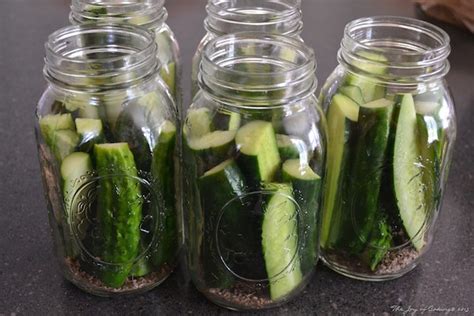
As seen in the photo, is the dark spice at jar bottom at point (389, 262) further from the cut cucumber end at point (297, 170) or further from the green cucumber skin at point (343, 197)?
the cut cucumber end at point (297, 170)

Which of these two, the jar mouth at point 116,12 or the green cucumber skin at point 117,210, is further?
the jar mouth at point 116,12

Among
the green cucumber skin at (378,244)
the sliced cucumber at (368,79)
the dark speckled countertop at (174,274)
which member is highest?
the sliced cucumber at (368,79)

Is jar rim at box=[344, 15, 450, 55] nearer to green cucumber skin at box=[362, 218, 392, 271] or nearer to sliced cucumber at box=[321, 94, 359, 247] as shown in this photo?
sliced cucumber at box=[321, 94, 359, 247]

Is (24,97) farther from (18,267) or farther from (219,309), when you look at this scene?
(219,309)

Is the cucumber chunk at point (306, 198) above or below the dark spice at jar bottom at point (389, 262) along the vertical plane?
above

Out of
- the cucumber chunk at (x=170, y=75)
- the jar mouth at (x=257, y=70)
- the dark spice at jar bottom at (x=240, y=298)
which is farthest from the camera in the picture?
the cucumber chunk at (x=170, y=75)

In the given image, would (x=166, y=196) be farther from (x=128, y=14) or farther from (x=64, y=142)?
(x=128, y=14)

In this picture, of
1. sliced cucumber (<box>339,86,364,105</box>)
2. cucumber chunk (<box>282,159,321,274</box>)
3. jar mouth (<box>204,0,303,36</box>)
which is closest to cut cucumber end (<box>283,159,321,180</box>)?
cucumber chunk (<box>282,159,321,274</box>)

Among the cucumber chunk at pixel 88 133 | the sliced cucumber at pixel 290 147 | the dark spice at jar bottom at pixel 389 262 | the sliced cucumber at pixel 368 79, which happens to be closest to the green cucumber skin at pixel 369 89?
the sliced cucumber at pixel 368 79
